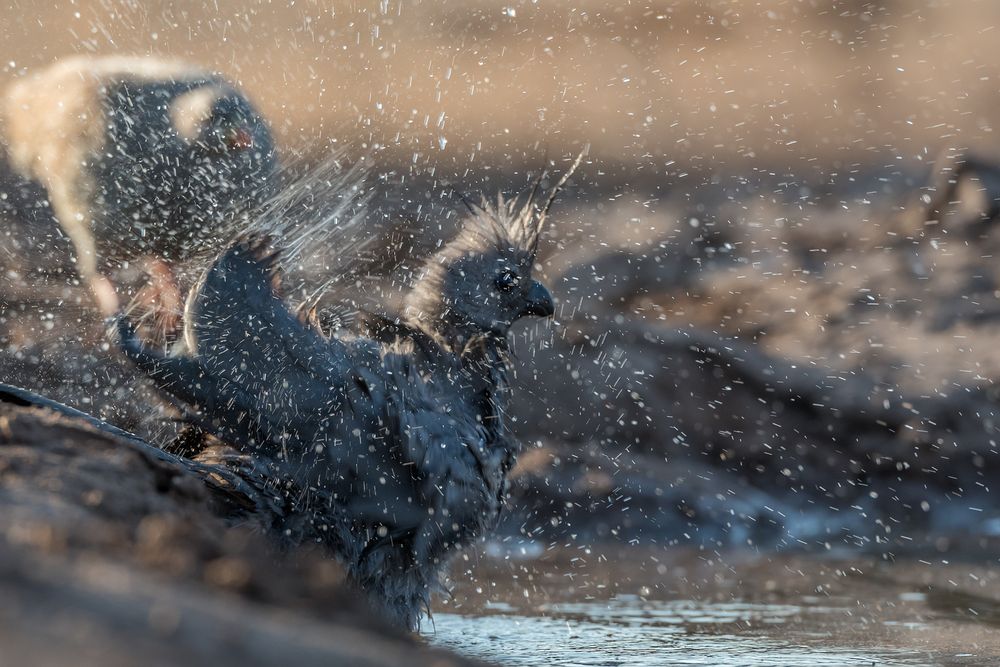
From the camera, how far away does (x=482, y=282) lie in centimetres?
365

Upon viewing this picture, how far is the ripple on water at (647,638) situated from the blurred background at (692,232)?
104cm

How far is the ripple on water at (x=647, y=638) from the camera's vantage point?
3.05 metres

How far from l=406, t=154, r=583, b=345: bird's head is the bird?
1156mm

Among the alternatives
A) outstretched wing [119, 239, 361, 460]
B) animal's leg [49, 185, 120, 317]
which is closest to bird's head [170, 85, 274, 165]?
animal's leg [49, 185, 120, 317]

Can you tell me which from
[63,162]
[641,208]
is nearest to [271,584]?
[63,162]

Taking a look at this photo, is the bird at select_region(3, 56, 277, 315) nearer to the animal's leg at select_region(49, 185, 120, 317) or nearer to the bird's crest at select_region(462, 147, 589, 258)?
the animal's leg at select_region(49, 185, 120, 317)

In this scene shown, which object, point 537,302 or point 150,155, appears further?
point 150,155

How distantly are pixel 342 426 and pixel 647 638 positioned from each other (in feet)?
3.76

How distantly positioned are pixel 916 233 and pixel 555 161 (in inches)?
82.1

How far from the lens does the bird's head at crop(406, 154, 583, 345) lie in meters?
3.61

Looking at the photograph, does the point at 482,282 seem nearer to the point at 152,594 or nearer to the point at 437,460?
the point at 437,460

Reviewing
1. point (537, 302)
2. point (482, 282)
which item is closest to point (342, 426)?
point (482, 282)

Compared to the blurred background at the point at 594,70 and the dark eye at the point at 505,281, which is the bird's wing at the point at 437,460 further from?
the blurred background at the point at 594,70

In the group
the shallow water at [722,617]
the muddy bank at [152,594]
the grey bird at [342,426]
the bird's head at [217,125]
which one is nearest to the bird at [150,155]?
the bird's head at [217,125]
